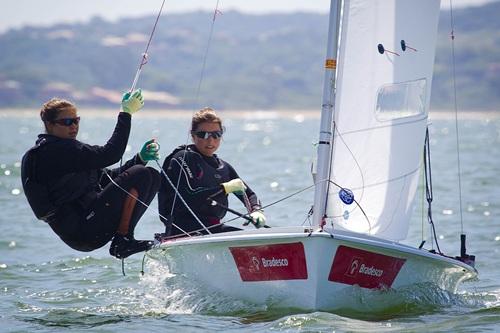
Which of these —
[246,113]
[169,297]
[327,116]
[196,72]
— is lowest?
[169,297]

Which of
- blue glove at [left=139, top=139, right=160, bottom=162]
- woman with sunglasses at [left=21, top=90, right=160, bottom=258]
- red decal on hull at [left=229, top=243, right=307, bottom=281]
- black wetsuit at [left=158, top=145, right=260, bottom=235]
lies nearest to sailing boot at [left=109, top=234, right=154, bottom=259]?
woman with sunglasses at [left=21, top=90, right=160, bottom=258]

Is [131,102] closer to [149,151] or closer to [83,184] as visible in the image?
[149,151]

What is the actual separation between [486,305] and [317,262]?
1885mm

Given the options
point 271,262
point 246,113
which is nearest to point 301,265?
point 271,262

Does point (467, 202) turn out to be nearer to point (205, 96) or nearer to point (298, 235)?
point (298, 235)

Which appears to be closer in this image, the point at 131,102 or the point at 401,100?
the point at 131,102

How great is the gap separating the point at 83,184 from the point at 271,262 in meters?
1.44

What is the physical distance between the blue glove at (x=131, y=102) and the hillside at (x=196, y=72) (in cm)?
13598

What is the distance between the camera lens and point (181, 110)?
475 feet

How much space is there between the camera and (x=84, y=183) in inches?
291

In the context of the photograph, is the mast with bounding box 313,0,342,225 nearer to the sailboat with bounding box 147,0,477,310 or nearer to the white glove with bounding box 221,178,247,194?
the sailboat with bounding box 147,0,477,310

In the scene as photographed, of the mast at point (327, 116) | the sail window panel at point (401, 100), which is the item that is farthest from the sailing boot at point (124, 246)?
the sail window panel at point (401, 100)

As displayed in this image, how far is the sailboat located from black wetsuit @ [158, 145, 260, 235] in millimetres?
459

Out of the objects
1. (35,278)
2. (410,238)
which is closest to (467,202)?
(410,238)
